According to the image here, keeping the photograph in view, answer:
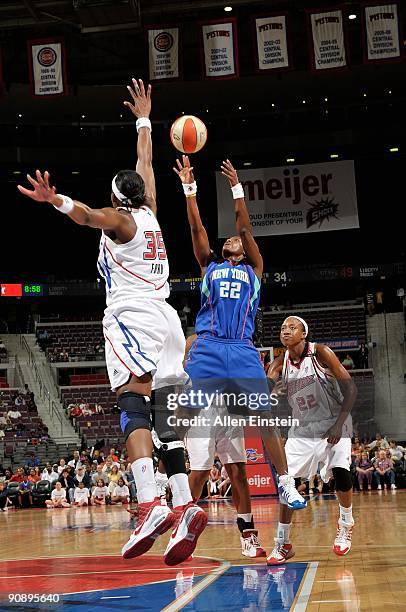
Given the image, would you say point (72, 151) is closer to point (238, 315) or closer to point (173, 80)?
point (173, 80)

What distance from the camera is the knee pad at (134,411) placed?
496 centimetres

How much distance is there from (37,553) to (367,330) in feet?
87.1

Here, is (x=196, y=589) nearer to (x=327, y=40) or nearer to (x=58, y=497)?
(x=58, y=497)

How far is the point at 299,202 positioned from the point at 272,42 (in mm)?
12734

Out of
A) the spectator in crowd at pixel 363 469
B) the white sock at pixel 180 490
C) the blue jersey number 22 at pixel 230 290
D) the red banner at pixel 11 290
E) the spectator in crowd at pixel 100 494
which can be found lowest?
the spectator in crowd at pixel 100 494

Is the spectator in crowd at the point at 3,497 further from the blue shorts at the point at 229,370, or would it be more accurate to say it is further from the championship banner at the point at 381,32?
the blue shorts at the point at 229,370

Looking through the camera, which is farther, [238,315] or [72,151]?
[72,151]

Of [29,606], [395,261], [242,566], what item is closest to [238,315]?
[242,566]

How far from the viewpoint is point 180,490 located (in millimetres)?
5125

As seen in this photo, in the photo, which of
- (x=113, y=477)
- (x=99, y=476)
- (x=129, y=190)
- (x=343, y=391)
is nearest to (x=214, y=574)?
(x=343, y=391)

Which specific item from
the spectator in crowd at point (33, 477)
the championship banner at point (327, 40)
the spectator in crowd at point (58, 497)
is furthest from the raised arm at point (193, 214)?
the spectator in crowd at point (33, 477)

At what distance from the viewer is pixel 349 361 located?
103 feet

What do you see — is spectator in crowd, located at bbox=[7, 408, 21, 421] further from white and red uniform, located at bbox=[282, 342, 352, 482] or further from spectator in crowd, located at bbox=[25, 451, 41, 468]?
white and red uniform, located at bbox=[282, 342, 352, 482]

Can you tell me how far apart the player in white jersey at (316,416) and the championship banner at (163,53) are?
15.4m
